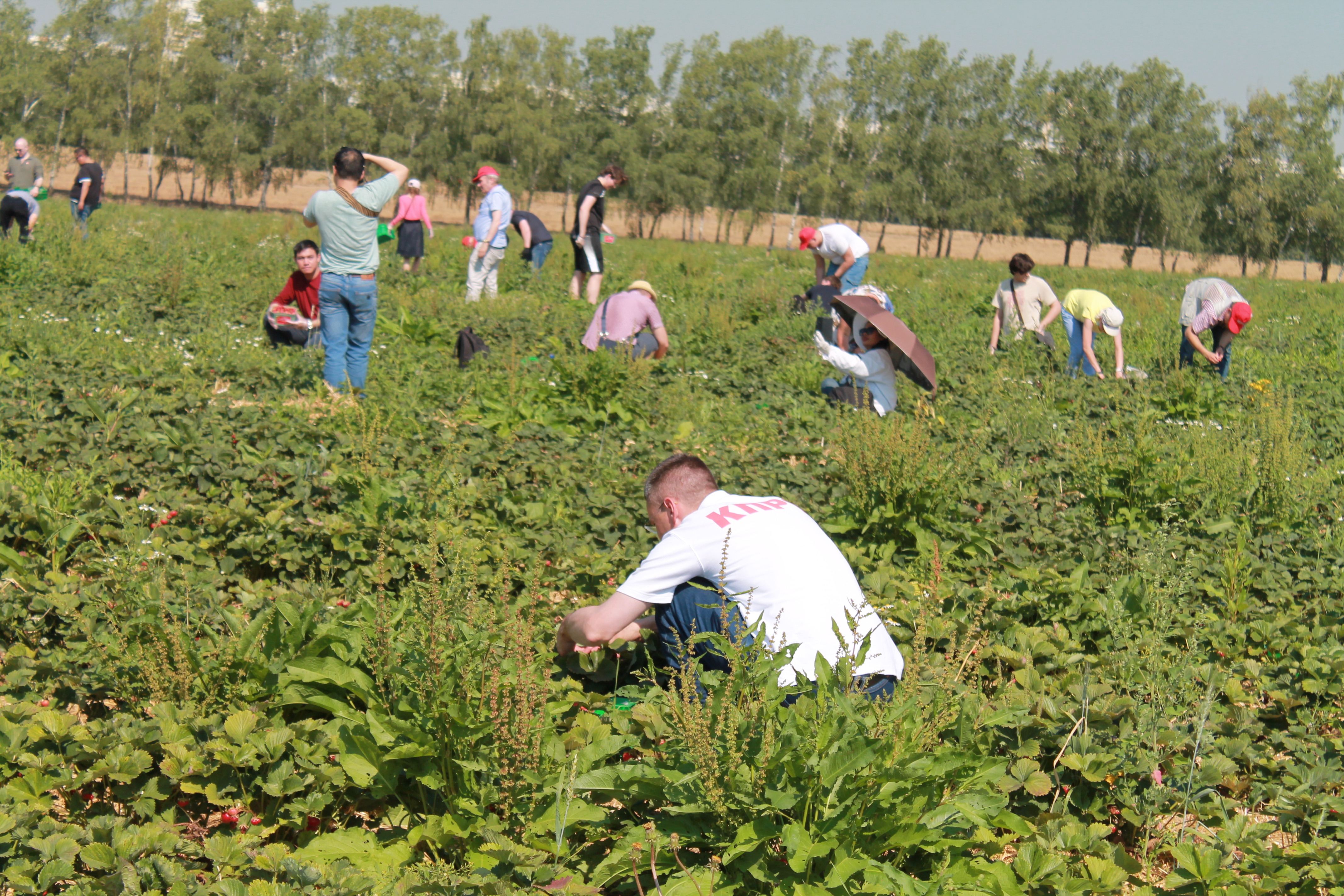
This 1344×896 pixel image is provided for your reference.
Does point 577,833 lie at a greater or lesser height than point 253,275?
lesser

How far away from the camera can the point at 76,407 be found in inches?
219

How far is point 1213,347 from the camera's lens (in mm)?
9828

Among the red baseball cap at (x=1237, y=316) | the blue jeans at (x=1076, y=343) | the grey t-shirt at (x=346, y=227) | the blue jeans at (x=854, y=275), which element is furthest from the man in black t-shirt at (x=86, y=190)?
the red baseball cap at (x=1237, y=316)

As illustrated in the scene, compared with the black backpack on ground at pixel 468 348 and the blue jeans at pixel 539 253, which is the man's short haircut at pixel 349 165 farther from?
the blue jeans at pixel 539 253

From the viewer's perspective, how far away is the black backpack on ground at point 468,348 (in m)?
8.18

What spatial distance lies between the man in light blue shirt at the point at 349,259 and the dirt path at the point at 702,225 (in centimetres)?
4901

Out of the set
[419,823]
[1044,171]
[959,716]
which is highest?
[1044,171]

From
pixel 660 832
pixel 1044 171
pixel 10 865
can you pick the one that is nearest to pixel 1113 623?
pixel 660 832

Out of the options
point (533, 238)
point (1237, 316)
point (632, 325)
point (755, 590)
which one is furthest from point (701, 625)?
point (533, 238)

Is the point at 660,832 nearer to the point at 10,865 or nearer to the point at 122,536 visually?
the point at 10,865

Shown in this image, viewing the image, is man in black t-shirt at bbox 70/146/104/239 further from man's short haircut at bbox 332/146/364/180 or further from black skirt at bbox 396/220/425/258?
man's short haircut at bbox 332/146/364/180

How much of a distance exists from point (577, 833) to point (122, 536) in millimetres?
2558

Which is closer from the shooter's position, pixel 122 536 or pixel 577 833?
pixel 577 833

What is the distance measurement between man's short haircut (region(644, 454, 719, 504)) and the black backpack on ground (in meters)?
4.92
